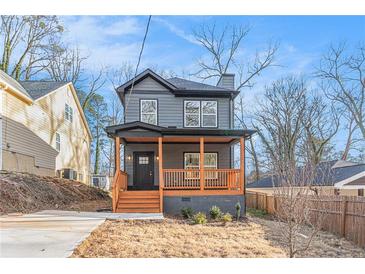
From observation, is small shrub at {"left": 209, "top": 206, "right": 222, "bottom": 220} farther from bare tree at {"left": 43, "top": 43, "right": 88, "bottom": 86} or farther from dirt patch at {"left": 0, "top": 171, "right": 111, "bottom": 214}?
bare tree at {"left": 43, "top": 43, "right": 88, "bottom": 86}

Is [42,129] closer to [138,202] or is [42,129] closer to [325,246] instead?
[138,202]

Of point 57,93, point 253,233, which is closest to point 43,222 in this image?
point 253,233

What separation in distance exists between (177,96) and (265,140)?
8.23 m

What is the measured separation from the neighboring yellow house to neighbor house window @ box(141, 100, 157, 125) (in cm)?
402

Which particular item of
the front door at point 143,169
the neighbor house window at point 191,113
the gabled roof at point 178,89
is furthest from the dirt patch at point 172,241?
the gabled roof at point 178,89

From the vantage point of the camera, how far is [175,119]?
38.3ft

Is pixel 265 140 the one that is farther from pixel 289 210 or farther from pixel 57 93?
pixel 289 210

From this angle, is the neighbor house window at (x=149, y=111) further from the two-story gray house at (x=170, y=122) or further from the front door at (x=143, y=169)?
the front door at (x=143, y=169)

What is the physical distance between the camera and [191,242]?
5656 millimetres

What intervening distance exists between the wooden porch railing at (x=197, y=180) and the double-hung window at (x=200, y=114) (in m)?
2.16

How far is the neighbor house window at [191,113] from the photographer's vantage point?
11.7 m

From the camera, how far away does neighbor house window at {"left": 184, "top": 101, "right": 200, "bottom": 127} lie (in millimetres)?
11730

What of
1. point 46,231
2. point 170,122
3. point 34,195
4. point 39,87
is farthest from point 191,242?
point 39,87

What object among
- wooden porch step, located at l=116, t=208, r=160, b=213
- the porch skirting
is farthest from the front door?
wooden porch step, located at l=116, t=208, r=160, b=213
